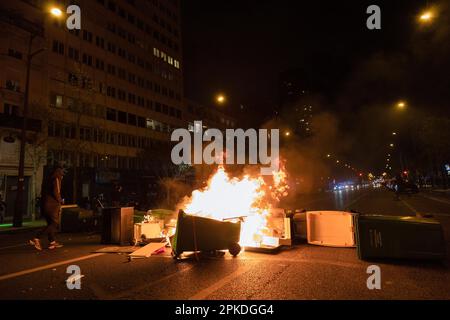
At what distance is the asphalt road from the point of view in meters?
5.10

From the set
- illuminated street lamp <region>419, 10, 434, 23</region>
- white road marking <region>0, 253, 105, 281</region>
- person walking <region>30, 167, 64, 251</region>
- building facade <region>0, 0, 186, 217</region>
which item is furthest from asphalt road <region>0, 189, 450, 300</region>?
building facade <region>0, 0, 186, 217</region>

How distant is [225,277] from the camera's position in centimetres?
610

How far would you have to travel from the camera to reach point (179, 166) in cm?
4134

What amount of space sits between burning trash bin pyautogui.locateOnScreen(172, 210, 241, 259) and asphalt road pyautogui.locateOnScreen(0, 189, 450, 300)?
30 centimetres

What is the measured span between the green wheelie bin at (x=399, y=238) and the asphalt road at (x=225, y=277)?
0.24 metres

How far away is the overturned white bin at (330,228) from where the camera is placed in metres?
8.98

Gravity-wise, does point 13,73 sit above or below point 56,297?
Result: above

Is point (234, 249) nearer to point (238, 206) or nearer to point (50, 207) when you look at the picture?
point (238, 206)

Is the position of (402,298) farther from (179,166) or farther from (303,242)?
(179,166)

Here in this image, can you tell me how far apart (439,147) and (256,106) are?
2678 centimetres

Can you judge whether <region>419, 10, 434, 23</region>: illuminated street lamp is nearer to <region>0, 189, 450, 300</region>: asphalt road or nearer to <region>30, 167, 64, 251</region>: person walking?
<region>0, 189, 450, 300</region>: asphalt road

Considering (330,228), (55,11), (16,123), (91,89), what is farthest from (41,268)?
(91,89)

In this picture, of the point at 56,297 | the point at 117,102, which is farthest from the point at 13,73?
the point at 56,297

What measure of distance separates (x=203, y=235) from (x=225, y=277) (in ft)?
5.97
